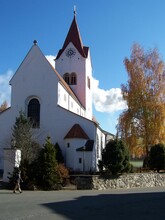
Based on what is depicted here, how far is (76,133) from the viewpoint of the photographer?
35406mm

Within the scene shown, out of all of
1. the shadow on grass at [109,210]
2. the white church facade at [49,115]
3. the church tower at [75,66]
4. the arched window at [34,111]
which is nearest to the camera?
the shadow on grass at [109,210]

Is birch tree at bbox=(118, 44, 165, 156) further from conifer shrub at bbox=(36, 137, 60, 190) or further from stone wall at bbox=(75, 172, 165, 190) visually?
conifer shrub at bbox=(36, 137, 60, 190)

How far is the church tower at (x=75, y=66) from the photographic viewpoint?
50250mm

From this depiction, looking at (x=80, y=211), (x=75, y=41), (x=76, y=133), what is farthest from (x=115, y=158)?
(x=75, y=41)

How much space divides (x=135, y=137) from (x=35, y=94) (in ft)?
42.3

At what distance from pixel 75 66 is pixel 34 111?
14329 millimetres

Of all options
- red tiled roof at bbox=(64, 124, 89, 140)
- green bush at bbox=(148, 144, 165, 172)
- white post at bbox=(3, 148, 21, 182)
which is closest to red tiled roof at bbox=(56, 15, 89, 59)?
red tiled roof at bbox=(64, 124, 89, 140)

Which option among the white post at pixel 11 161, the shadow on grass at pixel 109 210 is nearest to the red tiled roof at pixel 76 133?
the white post at pixel 11 161

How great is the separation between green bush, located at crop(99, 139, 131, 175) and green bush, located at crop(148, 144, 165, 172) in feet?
18.4

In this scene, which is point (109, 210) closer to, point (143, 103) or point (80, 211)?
point (80, 211)

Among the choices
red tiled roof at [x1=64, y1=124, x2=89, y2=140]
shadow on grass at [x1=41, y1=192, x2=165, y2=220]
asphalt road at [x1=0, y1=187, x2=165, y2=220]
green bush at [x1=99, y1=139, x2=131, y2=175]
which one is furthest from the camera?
red tiled roof at [x1=64, y1=124, x2=89, y2=140]

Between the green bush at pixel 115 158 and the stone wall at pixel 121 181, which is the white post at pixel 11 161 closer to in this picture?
the stone wall at pixel 121 181

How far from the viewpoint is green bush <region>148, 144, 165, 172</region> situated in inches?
1272

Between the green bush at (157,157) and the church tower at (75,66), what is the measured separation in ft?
64.6
